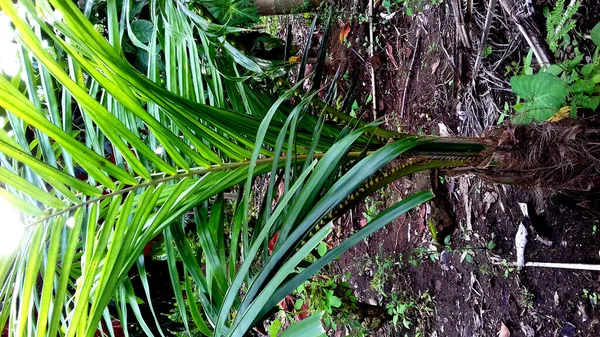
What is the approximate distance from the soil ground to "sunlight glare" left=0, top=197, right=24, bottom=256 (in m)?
1.18

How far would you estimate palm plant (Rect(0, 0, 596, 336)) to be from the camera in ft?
2.58

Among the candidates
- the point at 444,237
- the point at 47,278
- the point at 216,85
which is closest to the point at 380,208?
the point at 444,237

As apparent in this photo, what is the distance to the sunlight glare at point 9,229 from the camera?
822mm

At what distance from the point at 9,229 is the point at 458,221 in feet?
4.88

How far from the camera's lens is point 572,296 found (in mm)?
1460

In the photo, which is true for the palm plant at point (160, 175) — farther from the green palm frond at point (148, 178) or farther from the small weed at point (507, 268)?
the small weed at point (507, 268)

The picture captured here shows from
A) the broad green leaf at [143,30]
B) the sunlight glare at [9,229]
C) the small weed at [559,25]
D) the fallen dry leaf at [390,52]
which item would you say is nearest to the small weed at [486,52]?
the small weed at [559,25]

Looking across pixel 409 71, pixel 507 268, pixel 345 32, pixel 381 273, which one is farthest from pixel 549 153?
pixel 345 32

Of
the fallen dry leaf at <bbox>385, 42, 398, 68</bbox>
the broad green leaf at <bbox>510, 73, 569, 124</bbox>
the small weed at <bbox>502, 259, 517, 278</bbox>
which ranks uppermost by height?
the fallen dry leaf at <bbox>385, 42, 398, 68</bbox>

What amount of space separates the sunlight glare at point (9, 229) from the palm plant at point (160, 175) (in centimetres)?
2

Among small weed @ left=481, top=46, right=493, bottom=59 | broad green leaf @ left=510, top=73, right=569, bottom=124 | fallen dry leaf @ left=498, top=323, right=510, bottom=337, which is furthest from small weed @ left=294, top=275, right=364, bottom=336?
broad green leaf @ left=510, top=73, right=569, bottom=124

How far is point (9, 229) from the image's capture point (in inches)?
33.1

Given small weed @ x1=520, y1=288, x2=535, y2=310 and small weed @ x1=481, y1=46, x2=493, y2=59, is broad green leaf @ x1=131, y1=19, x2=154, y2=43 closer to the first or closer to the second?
small weed @ x1=481, y1=46, x2=493, y2=59

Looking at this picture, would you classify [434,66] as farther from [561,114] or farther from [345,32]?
[561,114]
